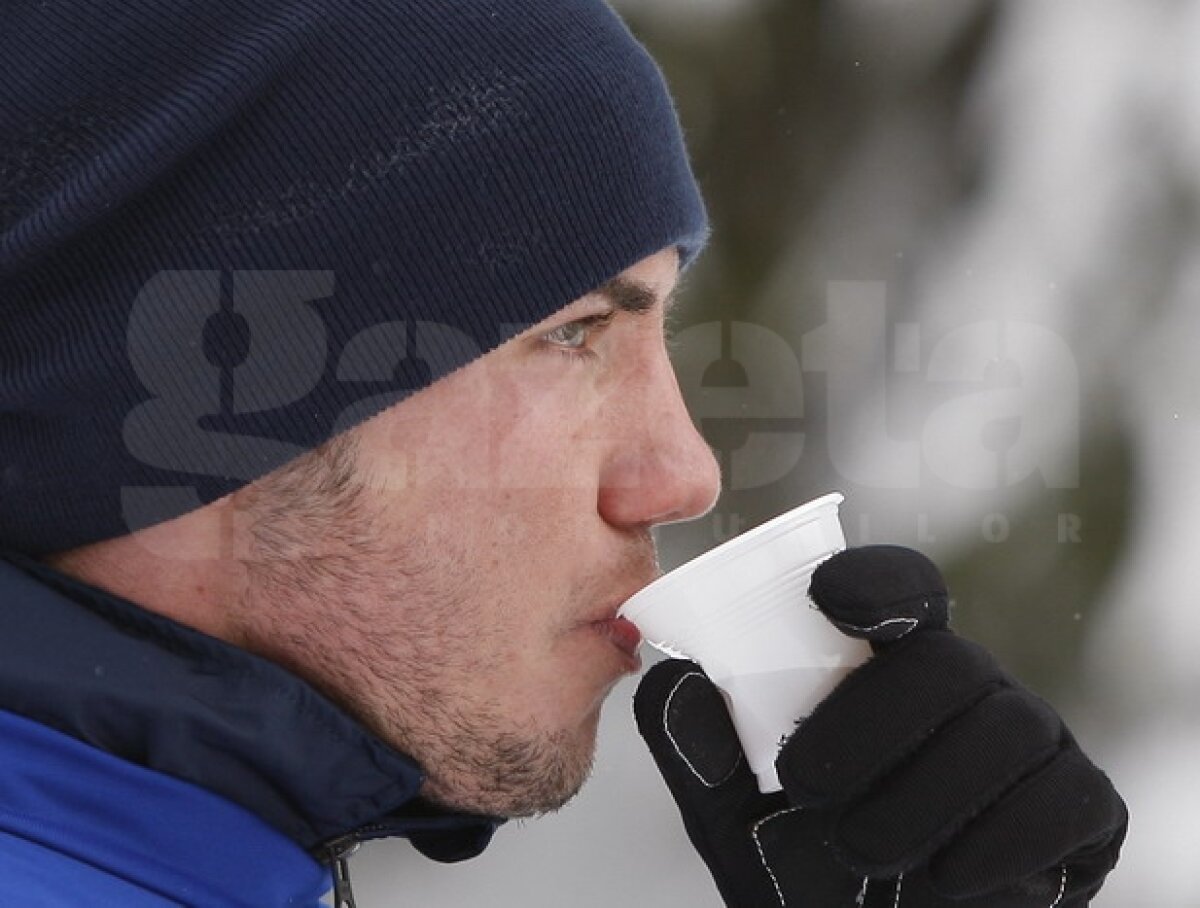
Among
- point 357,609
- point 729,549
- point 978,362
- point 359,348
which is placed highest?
point 359,348

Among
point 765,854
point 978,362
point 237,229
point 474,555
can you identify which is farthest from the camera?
point 978,362

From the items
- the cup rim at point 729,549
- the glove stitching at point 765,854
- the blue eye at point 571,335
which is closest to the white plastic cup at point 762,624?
the cup rim at point 729,549

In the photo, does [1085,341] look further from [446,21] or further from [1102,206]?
[446,21]

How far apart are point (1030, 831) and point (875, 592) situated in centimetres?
32

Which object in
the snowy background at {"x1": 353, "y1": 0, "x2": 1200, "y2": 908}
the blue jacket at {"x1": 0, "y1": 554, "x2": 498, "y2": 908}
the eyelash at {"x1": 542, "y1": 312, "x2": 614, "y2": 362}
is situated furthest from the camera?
the snowy background at {"x1": 353, "y1": 0, "x2": 1200, "y2": 908}

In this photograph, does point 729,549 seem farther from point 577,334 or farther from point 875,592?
point 577,334

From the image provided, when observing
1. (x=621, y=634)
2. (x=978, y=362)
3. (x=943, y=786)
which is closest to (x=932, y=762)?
(x=943, y=786)

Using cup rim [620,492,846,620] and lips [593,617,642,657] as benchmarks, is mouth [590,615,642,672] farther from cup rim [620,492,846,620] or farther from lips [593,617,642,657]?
cup rim [620,492,846,620]

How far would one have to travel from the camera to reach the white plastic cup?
5.68 ft

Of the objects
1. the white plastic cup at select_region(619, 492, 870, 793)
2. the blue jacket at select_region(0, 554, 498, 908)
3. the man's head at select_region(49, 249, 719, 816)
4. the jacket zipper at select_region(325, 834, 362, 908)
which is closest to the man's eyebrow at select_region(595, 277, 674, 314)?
the man's head at select_region(49, 249, 719, 816)

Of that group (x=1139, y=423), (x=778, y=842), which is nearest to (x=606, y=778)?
(x=1139, y=423)

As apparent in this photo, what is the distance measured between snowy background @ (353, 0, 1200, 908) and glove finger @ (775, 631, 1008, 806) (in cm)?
307

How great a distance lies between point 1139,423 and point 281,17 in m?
4.09

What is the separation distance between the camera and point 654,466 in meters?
1.94
